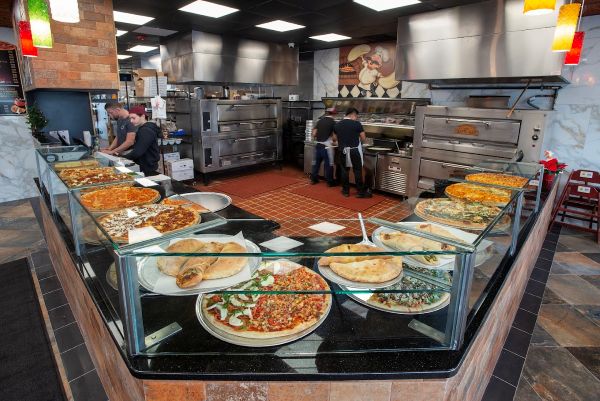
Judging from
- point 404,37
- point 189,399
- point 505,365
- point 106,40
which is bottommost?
point 505,365

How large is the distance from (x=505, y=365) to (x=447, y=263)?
168 cm

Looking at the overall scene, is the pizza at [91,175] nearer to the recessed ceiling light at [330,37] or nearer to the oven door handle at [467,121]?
the oven door handle at [467,121]

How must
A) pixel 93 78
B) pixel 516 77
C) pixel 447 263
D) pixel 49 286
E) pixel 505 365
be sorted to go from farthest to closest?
1. pixel 516 77
2. pixel 93 78
3. pixel 49 286
4. pixel 505 365
5. pixel 447 263

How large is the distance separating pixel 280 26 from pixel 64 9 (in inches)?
208

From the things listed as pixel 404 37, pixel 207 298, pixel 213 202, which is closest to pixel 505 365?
pixel 207 298

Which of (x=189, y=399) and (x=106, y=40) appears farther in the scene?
(x=106, y=40)

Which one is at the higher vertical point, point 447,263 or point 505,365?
point 447,263

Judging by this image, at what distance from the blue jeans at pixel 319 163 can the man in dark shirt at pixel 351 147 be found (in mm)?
698

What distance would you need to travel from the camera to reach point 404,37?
612cm

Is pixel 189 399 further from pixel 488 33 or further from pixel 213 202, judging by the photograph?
pixel 488 33

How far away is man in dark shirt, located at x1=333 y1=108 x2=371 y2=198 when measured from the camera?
22.6 feet

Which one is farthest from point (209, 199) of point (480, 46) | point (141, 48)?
point (141, 48)

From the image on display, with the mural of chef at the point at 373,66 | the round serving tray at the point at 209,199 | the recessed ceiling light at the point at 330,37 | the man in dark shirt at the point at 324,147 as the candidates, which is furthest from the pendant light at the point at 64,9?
the mural of chef at the point at 373,66

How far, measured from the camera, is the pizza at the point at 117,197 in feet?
7.57
